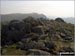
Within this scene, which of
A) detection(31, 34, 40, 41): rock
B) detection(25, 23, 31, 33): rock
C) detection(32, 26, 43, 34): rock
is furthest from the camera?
detection(25, 23, 31, 33): rock

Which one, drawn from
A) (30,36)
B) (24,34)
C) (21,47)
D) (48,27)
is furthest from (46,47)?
(48,27)

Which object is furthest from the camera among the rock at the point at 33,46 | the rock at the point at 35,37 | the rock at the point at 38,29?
the rock at the point at 38,29

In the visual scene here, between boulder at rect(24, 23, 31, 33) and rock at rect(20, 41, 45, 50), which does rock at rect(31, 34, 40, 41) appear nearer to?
boulder at rect(24, 23, 31, 33)

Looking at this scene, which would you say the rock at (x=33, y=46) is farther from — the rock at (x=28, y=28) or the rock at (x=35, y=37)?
the rock at (x=28, y=28)

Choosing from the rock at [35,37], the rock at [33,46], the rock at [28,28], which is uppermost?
the rock at [28,28]

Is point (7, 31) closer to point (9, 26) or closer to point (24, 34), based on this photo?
point (9, 26)

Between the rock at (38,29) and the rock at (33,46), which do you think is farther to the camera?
the rock at (38,29)

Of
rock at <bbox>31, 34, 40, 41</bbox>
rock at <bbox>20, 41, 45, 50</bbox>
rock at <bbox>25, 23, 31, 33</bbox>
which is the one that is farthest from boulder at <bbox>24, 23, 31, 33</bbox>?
rock at <bbox>20, 41, 45, 50</bbox>

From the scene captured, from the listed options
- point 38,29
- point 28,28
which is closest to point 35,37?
point 38,29

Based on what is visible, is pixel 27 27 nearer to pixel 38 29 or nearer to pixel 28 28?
pixel 28 28

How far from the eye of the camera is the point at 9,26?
1323 cm

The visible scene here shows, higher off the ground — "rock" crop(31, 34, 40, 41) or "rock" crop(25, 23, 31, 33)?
"rock" crop(25, 23, 31, 33)

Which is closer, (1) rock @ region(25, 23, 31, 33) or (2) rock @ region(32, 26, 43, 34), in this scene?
(2) rock @ region(32, 26, 43, 34)

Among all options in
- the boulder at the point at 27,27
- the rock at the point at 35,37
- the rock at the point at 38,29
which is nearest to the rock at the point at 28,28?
the boulder at the point at 27,27
